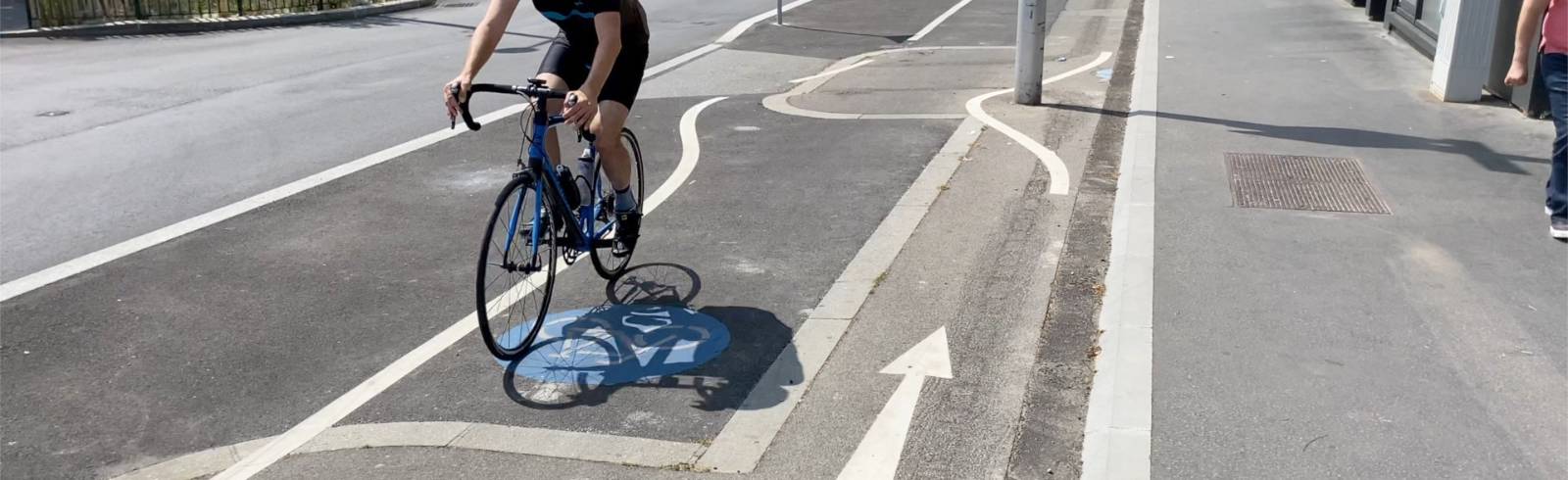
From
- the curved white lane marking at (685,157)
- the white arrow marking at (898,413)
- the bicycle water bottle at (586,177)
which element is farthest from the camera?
the curved white lane marking at (685,157)

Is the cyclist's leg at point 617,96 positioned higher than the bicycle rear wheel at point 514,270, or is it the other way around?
the cyclist's leg at point 617,96

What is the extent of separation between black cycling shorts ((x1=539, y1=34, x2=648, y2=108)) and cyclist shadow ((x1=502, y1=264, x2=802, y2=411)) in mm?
949

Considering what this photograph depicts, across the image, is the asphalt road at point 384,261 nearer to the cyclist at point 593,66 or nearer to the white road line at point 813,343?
the white road line at point 813,343

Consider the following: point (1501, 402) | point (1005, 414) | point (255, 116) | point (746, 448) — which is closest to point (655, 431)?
point (746, 448)

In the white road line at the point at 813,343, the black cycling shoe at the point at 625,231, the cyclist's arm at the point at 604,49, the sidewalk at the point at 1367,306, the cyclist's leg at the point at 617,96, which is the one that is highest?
the cyclist's arm at the point at 604,49

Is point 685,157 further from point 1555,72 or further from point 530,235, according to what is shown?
point 1555,72

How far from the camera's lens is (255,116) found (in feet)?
36.9

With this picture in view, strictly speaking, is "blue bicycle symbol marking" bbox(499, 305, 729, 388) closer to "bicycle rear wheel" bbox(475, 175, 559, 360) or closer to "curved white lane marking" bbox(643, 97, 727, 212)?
"bicycle rear wheel" bbox(475, 175, 559, 360)

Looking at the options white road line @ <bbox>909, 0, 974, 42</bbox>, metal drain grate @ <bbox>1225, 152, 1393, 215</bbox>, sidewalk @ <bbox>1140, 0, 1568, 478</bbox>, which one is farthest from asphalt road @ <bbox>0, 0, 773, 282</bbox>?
metal drain grate @ <bbox>1225, 152, 1393, 215</bbox>

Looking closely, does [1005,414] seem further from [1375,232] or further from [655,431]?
[1375,232]

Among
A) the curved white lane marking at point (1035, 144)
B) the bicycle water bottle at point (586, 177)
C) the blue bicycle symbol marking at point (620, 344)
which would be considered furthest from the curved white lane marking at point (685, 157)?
the curved white lane marking at point (1035, 144)

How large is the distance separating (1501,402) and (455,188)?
607 centimetres

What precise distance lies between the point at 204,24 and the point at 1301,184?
1717cm

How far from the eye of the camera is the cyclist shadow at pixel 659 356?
15.8ft
